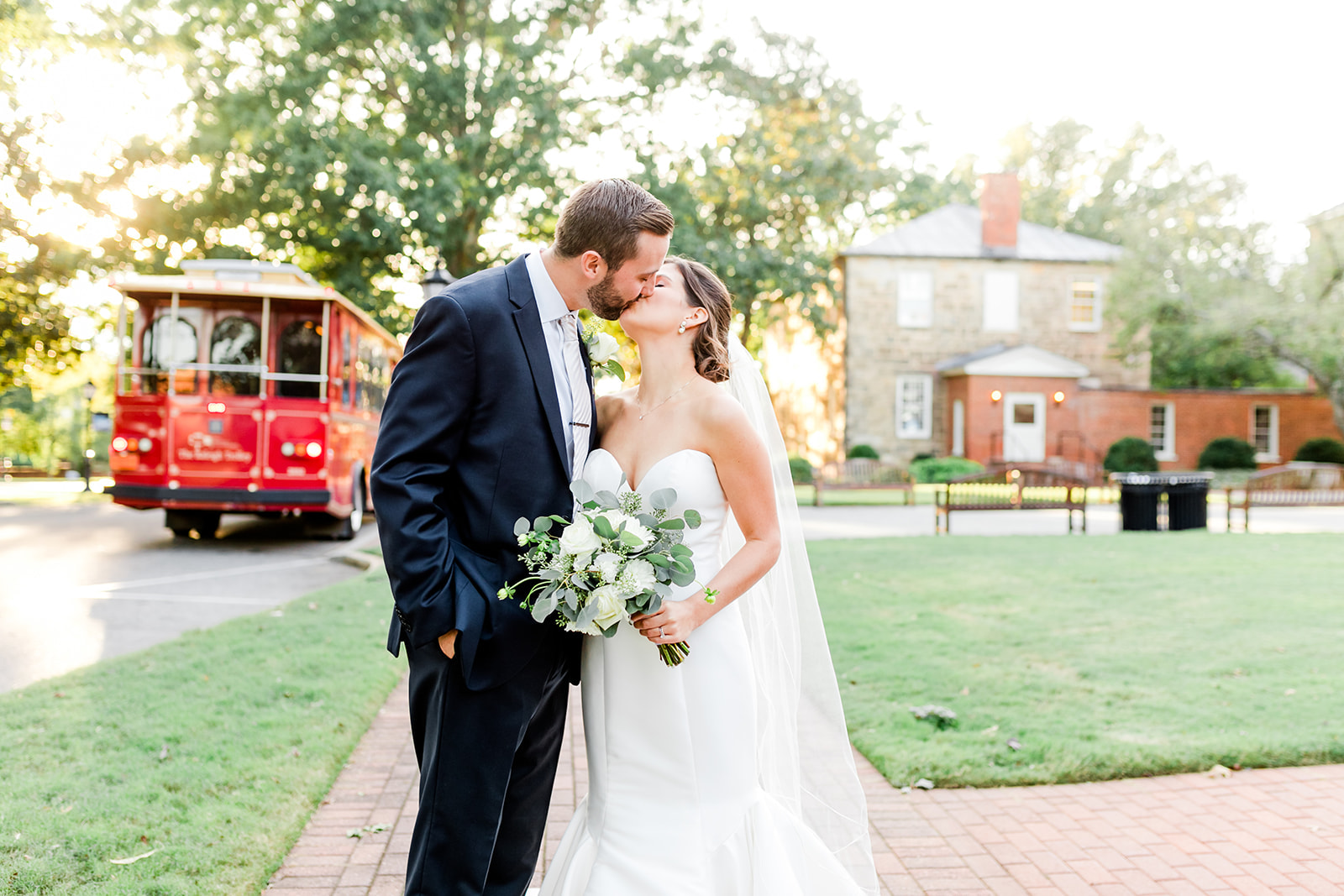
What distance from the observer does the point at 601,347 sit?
2.92 meters

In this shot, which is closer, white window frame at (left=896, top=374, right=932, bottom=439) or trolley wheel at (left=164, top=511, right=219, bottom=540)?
trolley wheel at (left=164, top=511, right=219, bottom=540)

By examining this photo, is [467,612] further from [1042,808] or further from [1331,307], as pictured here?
[1331,307]

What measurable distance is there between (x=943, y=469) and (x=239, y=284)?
21327 millimetres

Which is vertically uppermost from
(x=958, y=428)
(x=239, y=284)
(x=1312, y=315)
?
(x=1312, y=315)

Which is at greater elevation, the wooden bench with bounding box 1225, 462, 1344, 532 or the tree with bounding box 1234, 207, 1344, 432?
the tree with bounding box 1234, 207, 1344, 432

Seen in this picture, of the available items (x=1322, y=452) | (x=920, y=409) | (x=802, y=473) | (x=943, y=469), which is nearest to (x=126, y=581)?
(x=802, y=473)

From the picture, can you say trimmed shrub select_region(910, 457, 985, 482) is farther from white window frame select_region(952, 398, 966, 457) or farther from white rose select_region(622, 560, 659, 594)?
white rose select_region(622, 560, 659, 594)

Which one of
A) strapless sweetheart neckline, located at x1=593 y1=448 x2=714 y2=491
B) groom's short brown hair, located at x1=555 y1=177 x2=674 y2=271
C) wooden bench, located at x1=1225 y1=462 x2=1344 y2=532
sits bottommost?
wooden bench, located at x1=1225 y1=462 x2=1344 y2=532

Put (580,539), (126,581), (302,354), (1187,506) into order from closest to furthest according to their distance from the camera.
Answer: (580,539)
(126,581)
(302,354)
(1187,506)

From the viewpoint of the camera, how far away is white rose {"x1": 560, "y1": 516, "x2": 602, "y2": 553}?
2240 mm

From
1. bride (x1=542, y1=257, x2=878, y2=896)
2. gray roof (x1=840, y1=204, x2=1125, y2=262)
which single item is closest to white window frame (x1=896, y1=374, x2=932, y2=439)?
gray roof (x1=840, y1=204, x2=1125, y2=262)

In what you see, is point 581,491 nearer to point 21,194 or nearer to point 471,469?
point 471,469

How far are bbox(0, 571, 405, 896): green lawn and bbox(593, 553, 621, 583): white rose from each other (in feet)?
6.66

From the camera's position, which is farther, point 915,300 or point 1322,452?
point 915,300
